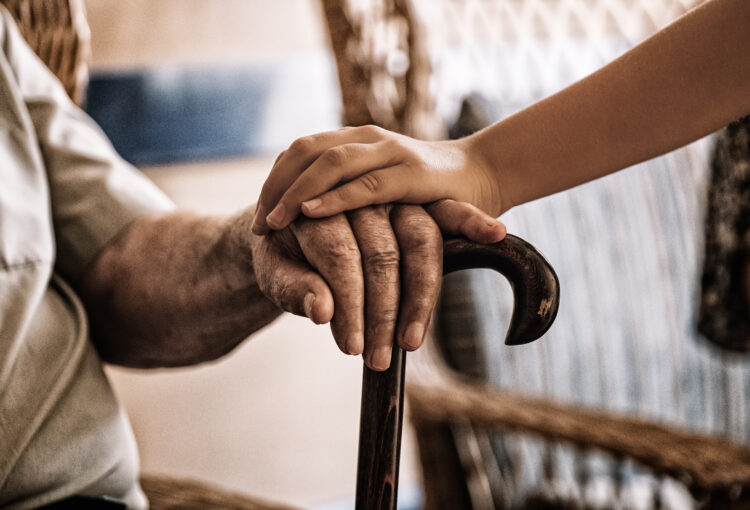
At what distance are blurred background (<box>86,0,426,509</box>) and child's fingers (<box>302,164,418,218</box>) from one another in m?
0.95

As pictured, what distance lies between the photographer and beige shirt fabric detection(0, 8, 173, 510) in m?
0.46

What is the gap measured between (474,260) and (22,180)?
372 millimetres

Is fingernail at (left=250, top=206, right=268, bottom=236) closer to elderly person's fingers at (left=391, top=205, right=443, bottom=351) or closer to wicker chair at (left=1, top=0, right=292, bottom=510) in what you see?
elderly person's fingers at (left=391, top=205, right=443, bottom=351)

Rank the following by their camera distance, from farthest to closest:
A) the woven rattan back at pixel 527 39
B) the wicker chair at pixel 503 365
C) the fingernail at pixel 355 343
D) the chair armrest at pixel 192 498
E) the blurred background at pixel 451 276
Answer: the woven rattan back at pixel 527 39 < the blurred background at pixel 451 276 < the wicker chair at pixel 503 365 < the chair armrest at pixel 192 498 < the fingernail at pixel 355 343

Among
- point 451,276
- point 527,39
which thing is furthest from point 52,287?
point 527,39

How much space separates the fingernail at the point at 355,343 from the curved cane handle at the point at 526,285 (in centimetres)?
7

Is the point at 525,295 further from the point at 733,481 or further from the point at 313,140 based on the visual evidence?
the point at 733,481

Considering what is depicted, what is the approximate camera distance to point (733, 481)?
23.0 inches

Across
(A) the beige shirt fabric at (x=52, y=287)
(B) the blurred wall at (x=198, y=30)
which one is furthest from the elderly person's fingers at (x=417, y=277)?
(B) the blurred wall at (x=198, y=30)

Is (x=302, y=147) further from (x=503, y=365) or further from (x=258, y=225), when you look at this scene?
(x=503, y=365)

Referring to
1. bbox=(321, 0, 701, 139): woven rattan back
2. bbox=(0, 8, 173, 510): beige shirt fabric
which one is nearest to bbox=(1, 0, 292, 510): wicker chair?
bbox=(0, 8, 173, 510): beige shirt fabric

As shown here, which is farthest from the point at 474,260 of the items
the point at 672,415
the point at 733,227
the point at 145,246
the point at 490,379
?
the point at 672,415

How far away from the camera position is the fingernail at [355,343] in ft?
1.04

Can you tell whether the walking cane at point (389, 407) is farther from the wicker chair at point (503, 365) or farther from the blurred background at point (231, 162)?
the blurred background at point (231, 162)
